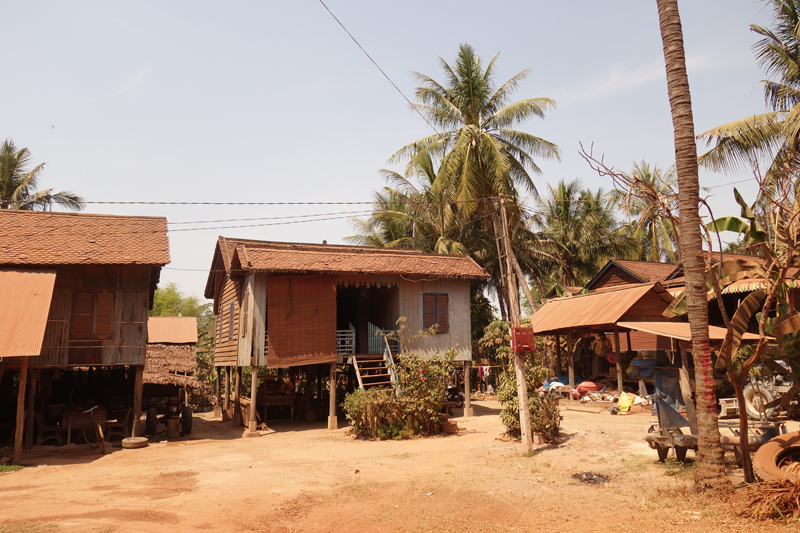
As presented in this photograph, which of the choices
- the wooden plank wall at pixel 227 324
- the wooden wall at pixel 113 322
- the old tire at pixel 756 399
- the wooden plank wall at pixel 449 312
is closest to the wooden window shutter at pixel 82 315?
the wooden wall at pixel 113 322

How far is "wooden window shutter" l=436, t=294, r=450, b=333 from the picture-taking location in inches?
808

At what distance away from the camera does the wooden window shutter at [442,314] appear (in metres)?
20.5

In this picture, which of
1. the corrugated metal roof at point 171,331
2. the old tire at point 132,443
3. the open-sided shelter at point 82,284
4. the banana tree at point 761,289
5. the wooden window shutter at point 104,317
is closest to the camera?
the banana tree at point 761,289

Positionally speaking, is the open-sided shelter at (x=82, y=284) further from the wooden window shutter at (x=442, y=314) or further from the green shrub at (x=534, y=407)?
the green shrub at (x=534, y=407)

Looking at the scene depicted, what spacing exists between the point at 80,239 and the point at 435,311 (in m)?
11.6

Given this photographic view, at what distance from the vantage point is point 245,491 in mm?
9656

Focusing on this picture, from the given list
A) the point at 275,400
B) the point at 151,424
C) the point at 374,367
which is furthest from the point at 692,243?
the point at 151,424

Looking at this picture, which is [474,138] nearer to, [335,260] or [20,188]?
[335,260]

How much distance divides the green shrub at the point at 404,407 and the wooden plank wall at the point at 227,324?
694 cm

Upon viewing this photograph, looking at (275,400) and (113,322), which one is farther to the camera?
(275,400)

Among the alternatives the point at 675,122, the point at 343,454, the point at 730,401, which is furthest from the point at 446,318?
the point at 675,122

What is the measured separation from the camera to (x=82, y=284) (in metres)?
16.0

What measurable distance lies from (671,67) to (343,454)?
10.5 metres

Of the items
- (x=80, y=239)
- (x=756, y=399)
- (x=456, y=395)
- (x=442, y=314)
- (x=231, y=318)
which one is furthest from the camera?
(x=456, y=395)
